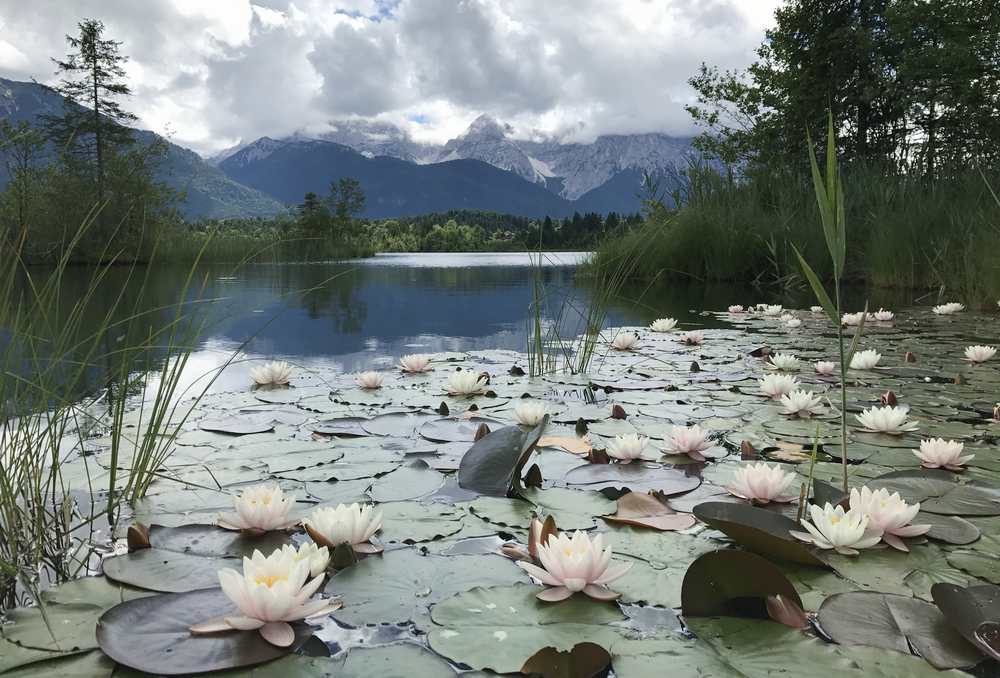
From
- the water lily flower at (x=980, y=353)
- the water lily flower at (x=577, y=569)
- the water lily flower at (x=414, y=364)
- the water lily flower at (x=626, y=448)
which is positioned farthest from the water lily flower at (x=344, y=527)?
the water lily flower at (x=980, y=353)

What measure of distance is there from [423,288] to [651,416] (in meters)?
7.74

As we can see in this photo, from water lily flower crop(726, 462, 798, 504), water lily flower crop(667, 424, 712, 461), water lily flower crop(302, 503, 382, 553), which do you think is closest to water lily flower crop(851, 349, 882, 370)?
water lily flower crop(667, 424, 712, 461)

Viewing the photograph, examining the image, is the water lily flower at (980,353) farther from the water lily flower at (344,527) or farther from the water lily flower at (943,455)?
the water lily flower at (344,527)

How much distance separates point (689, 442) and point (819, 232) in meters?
7.17

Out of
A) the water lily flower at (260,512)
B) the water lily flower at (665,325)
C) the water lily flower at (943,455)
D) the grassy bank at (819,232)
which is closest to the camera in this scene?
the water lily flower at (260,512)

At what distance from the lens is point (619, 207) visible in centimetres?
17938

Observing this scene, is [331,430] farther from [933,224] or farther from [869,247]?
[869,247]

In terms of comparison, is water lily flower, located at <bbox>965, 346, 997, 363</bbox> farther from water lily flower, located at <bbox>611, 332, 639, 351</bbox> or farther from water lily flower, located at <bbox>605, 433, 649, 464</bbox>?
water lily flower, located at <bbox>605, 433, 649, 464</bbox>

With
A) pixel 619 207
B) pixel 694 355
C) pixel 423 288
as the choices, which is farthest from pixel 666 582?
pixel 619 207

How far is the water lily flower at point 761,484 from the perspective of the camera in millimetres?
1263

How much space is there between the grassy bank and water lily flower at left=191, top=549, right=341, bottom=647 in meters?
5.45

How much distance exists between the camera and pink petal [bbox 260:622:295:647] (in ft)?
2.67

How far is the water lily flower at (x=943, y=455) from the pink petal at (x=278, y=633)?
4.91 ft

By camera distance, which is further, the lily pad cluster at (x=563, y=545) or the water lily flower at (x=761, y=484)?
the water lily flower at (x=761, y=484)
